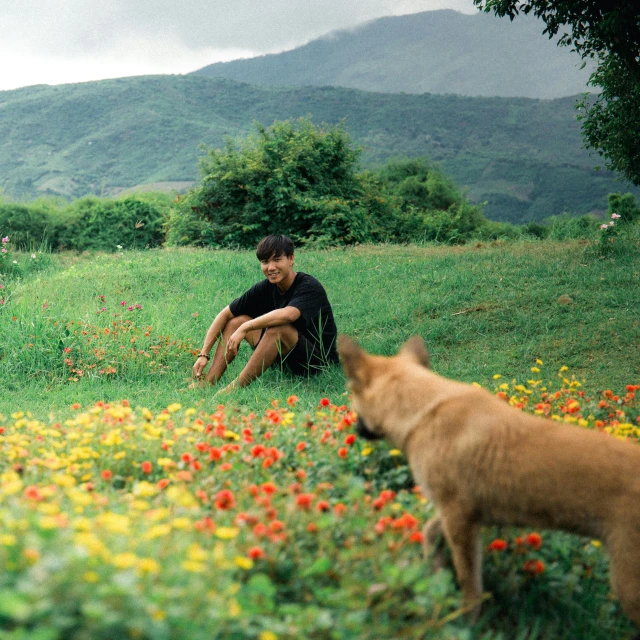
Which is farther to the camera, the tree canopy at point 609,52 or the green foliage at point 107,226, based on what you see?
the green foliage at point 107,226

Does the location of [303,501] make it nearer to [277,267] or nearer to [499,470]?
[499,470]

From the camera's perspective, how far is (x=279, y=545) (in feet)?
8.68

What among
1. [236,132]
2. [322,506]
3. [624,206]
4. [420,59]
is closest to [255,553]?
[322,506]

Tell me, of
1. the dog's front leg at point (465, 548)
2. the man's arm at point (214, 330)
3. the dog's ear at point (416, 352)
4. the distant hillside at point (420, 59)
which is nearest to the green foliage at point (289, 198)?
the man's arm at point (214, 330)

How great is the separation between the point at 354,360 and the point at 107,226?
19.0m

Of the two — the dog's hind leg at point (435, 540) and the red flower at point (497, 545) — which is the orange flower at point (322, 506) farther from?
the red flower at point (497, 545)

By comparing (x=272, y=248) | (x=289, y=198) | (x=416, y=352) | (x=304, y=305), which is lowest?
(x=304, y=305)

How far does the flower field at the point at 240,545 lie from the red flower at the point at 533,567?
0.01 m

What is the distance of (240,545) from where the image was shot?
2584mm

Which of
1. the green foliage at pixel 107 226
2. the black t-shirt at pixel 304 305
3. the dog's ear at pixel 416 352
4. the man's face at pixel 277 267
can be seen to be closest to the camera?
the dog's ear at pixel 416 352

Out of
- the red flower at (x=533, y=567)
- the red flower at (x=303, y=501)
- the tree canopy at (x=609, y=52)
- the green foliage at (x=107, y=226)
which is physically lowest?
the red flower at (x=533, y=567)

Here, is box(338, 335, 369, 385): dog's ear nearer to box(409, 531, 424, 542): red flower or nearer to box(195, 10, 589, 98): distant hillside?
box(409, 531, 424, 542): red flower

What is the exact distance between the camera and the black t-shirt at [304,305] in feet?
21.7

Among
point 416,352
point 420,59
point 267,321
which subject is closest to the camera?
point 416,352
